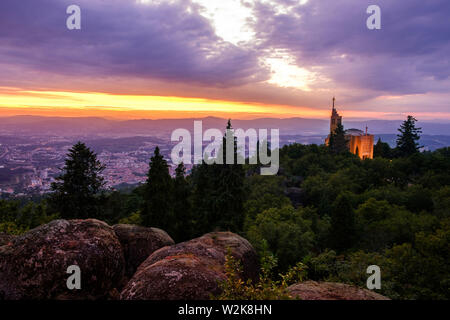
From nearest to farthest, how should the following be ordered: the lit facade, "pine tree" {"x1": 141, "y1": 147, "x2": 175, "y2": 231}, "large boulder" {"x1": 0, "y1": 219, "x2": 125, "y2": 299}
Result: "large boulder" {"x1": 0, "y1": 219, "x2": 125, "y2": 299} → "pine tree" {"x1": 141, "y1": 147, "x2": 175, "y2": 231} → the lit facade

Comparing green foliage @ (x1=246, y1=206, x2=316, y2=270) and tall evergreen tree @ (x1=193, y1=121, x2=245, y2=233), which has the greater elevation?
tall evergreen tree @ (x1=193, y1=121, x2=245, y2=233)

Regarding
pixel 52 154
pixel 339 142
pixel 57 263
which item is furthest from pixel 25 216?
pixel 52 154

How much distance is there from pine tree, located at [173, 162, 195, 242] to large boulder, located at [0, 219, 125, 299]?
708 inches

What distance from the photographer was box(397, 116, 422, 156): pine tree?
7062 centimetres

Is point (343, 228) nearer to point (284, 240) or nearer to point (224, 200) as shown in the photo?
point (284, 240)

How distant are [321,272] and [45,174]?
107668 millimetres

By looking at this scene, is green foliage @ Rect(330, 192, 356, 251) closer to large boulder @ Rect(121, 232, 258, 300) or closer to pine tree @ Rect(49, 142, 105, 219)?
large boulder @ Rect(121, 232, 258, 300)

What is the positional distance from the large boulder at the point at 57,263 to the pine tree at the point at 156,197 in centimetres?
1359

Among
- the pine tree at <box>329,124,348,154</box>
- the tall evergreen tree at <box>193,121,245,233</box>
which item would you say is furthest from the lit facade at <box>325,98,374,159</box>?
the tall evergreen tree at <box>193,121,245,233</box>

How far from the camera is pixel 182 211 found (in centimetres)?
3297

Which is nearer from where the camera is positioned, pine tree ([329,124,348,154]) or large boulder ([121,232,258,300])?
large boulder ([121,232,258,300])

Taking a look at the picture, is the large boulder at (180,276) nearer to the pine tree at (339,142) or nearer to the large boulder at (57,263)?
the large boulder at (57,263)

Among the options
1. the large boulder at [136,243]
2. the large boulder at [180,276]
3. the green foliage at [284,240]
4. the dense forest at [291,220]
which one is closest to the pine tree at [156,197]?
the dense forest at [291,220]
